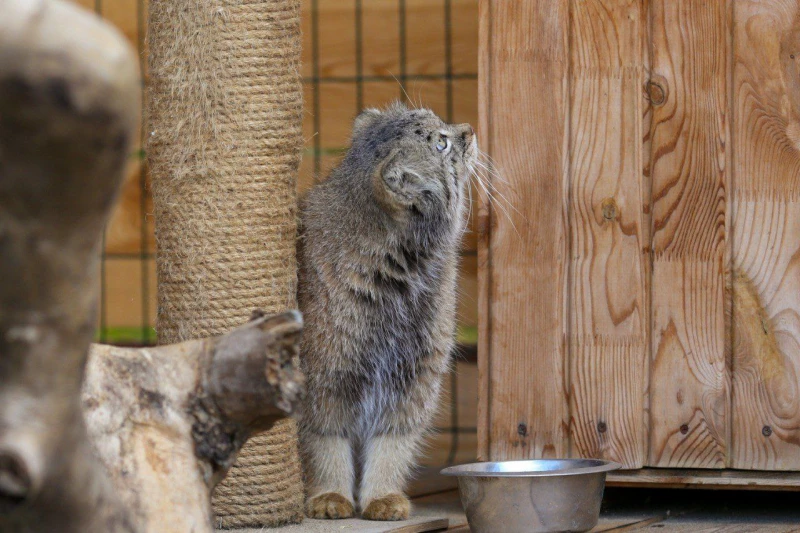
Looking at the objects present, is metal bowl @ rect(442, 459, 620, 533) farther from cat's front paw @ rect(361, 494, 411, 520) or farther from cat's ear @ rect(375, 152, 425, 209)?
cat's ear @ rect(375, 152, 425, 209)

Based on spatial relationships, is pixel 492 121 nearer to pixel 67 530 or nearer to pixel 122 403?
pixel 122 403

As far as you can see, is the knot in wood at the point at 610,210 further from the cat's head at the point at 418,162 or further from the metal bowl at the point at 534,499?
the metal bowl at the point at 534,499

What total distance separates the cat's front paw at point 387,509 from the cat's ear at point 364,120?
0.94 meters

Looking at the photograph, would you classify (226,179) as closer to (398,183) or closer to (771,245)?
(398,183)

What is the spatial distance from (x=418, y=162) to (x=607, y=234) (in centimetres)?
50

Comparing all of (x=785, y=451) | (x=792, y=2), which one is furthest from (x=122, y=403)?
(x=792, y=2)

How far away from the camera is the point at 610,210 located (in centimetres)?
254

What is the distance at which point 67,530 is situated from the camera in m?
1.08

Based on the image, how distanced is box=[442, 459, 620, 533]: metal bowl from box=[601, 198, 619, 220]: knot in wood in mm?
642

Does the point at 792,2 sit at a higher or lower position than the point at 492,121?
higher

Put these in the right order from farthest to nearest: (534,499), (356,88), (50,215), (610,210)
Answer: (356,88), (610,210), (534,499), (50,215)

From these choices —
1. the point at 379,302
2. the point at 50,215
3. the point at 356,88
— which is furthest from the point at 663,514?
the point at 50,215

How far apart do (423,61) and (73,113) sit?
9.67 ft

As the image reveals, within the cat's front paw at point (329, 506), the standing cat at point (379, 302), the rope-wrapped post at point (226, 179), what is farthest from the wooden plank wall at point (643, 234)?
the rope-wrapped post at point (226, 179)
